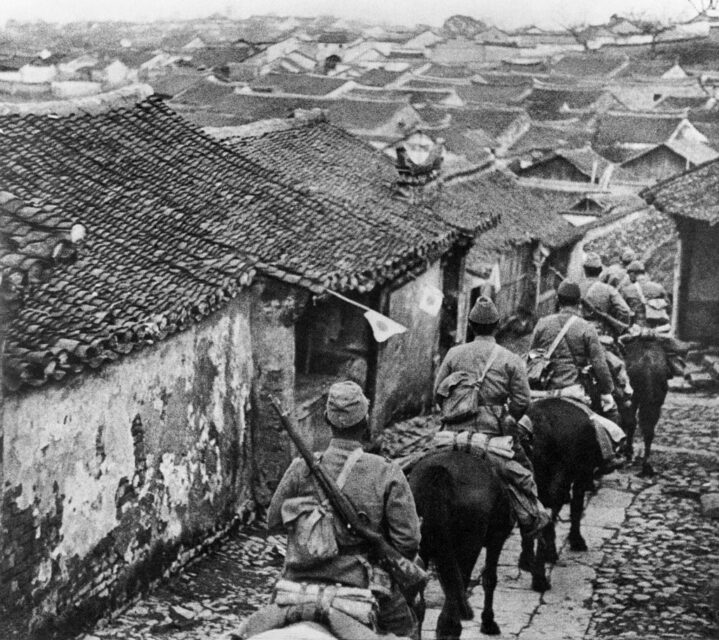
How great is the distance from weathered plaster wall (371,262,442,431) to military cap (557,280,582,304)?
4387mm

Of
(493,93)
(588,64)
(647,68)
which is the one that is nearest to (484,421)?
(493,93)

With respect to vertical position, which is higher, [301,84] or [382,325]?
[382,325]

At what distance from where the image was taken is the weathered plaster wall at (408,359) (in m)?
13.9

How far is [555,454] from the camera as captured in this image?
352 inches

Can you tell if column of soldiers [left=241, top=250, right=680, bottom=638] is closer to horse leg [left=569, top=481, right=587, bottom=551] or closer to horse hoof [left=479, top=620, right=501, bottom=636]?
horse leg [left=569, top=481, right=587, bottom=551]

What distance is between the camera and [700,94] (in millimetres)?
58844

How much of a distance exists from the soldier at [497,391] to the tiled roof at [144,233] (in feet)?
8.16

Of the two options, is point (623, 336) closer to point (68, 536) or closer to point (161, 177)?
point (161, 177)

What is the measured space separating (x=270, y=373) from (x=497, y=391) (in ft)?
10.9

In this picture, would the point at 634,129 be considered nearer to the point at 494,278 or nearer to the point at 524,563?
the point at 494,278

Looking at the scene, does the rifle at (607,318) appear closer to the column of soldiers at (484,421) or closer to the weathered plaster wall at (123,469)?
the column of soldiers at (484,421)

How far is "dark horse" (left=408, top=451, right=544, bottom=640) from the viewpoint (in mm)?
6934

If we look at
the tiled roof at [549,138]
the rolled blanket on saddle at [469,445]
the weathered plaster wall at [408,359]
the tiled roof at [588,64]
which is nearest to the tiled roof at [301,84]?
the tiled roof at [549,138]

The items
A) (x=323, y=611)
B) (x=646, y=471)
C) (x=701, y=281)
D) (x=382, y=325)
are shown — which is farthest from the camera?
(x=701, y=281)
